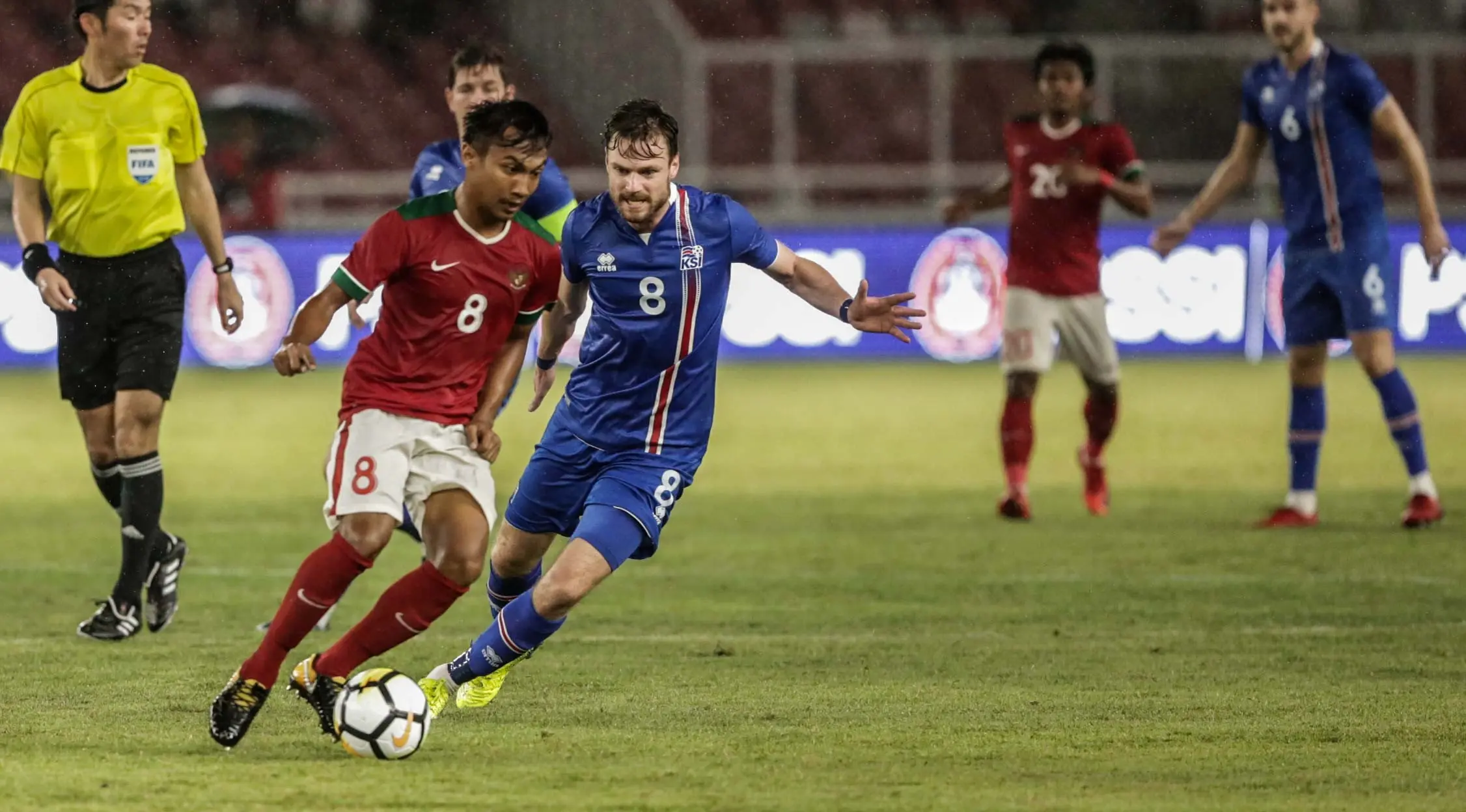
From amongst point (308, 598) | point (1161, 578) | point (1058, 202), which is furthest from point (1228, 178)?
point (308, 598)

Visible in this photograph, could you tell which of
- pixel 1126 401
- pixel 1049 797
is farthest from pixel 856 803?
pixel 1126 401

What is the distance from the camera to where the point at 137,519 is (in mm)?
7324

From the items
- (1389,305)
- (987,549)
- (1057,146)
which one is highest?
(1057,146)

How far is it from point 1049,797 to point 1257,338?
14.8 metres

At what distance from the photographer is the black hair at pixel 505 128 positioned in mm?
5676

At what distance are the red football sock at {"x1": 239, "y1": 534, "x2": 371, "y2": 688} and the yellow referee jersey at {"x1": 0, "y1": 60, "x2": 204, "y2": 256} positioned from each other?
7.48 ft

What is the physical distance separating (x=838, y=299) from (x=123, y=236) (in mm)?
2807

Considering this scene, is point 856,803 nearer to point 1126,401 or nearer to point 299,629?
point 299,629

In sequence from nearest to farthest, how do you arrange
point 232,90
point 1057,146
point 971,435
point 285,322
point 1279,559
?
point 1279,559 → point 1057,146 → point 971,435 → point 285,322 → point 232,90

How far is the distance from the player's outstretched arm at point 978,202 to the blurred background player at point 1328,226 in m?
1.06

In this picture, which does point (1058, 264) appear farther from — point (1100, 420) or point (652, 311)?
point (652, 311)

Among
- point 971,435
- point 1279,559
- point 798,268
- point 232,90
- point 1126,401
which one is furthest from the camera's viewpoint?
point 232,90

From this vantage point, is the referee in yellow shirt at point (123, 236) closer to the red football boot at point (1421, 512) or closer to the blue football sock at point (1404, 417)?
the blue football sock at point (1404, 417)

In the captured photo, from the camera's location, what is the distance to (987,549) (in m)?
9.35
